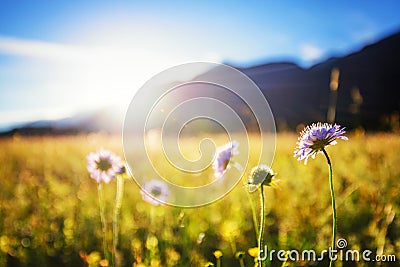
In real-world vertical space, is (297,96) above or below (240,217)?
above

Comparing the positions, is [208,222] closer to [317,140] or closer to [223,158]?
[223,158]

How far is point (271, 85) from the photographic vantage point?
31562 mm

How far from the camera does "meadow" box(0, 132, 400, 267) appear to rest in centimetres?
218

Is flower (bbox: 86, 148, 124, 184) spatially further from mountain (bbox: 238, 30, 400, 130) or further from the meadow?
mountain (bbox: 238, 30, 400, 130)

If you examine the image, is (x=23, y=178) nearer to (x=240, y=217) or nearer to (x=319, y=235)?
(x=240, y=217)

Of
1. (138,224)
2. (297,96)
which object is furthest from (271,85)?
(138,224)

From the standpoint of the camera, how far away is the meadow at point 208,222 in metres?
2.18

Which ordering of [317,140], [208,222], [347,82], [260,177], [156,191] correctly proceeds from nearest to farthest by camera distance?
1. [317,140]
2. [260,177]
3. [156,191]
4. [208,222]
5. [347,82]

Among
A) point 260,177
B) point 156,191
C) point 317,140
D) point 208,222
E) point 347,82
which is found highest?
point 347,82

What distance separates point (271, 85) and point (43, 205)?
97.0 feet

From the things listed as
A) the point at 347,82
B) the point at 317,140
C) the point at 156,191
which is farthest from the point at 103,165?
the point at 347,82

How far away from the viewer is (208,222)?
2777mm

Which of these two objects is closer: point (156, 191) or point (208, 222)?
point (156, 191)

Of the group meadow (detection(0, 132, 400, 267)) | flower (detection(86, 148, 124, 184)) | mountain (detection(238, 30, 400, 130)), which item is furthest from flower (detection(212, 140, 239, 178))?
mountain (detection(238, 30, 400, 130))
